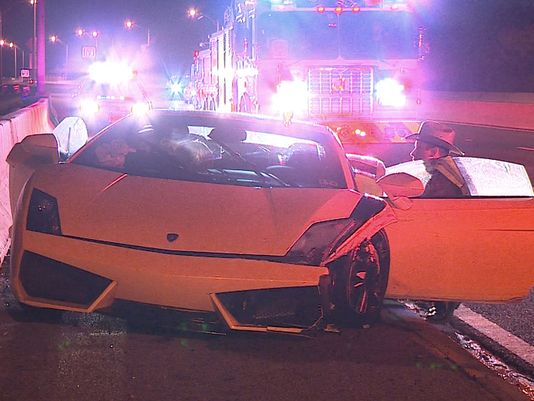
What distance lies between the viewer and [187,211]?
18.8 ft

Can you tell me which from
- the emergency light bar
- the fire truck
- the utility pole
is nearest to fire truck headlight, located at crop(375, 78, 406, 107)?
the fire truck

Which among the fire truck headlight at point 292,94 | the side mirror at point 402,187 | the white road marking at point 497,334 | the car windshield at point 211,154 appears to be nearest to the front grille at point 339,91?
the fire truck headlight at point 292,94

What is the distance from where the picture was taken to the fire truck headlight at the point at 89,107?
22688 mm

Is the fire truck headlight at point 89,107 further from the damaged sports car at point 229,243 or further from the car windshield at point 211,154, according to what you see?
the damaged sports car at point 229,243

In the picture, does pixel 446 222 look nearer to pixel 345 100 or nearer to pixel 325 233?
pixel 325 233

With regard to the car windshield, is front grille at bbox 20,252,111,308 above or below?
below

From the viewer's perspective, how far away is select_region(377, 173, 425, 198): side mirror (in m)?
6.26

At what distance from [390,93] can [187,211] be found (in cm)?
1210

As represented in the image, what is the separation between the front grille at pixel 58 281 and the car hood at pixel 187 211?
22 centimetres

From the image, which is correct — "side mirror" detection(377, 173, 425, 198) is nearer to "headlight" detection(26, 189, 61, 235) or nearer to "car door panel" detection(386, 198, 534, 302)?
"car door panel" detection(386, 198, 534, 302)

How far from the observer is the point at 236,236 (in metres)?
5.54

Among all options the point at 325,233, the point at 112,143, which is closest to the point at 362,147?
the point at 112,143

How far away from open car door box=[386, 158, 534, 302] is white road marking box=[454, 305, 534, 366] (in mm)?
338

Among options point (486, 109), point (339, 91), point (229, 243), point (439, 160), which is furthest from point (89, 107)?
point (486, 109)
